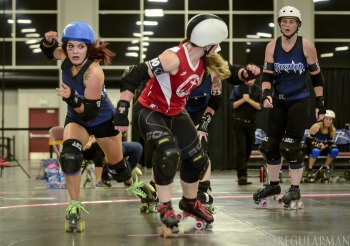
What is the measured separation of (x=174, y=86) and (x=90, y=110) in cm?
65

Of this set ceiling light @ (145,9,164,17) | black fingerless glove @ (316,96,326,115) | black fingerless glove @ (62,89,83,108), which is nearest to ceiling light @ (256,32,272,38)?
ceiling light @ (145,9,164,17)

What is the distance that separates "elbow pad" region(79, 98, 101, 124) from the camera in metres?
4.46

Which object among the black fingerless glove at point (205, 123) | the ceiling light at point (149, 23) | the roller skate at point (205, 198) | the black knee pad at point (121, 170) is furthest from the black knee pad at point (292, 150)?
the ceiling light at point (149, 23)

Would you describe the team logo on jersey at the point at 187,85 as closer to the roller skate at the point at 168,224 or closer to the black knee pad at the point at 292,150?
the roller skate at the point at 168,224

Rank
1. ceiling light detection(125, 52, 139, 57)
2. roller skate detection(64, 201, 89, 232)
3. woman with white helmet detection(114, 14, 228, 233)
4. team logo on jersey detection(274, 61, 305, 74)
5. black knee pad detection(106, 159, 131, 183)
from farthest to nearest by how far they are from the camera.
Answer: ceiling light detection(125, 52, 139, 57) → team logo on jersey detection(274, 61, 305, 74) → black knee pad detection(106, 159, 131, 183) → roller skate detection(64, 201, 89, 232) → woman with white helmet detection(114, 14, 228, 233)

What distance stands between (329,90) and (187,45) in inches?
481

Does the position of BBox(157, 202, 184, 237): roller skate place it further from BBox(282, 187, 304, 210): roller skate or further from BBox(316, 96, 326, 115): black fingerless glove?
BBox(316, 96, 326, 115): black fingerless glove

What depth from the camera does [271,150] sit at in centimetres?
598

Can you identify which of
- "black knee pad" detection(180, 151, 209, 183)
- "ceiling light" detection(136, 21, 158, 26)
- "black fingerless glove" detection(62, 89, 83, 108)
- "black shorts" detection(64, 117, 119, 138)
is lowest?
"black knee pad" detection(180, 151, 209, 183)

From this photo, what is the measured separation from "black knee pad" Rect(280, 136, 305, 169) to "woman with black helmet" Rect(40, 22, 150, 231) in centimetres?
175

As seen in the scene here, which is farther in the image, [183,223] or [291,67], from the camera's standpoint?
[291,67]

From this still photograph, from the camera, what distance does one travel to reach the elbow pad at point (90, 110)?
4.46 metres

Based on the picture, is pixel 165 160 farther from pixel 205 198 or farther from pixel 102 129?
pixel 205 198

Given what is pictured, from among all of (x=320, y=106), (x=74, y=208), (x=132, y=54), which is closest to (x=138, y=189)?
(x=74, y=208)
